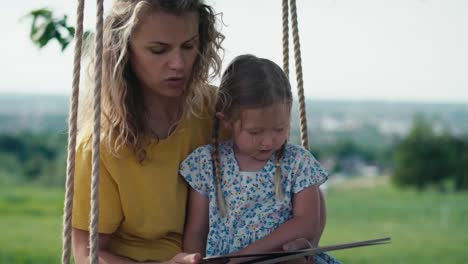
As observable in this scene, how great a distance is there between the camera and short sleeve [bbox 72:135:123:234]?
2.08 metres

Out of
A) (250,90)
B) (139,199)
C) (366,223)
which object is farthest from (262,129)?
(366,223)

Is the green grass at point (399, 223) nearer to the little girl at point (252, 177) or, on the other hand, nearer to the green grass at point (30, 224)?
the green grass at point (30, 224)

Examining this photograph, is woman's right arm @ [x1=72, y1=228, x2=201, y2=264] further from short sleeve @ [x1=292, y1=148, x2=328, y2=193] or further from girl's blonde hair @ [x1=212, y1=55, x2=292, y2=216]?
short sleeve @ [x1=292, y1=148, x2=328, y2=193]

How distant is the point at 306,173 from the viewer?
2086mm

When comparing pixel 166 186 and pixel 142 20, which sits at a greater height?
pixel 142 20

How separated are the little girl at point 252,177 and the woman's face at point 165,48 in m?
0.12

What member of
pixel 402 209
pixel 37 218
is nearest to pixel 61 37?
pixel 37 218

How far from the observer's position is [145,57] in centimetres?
205

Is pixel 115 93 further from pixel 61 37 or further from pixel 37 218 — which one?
pixel 37 218

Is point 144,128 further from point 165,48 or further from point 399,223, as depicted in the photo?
point 399,223

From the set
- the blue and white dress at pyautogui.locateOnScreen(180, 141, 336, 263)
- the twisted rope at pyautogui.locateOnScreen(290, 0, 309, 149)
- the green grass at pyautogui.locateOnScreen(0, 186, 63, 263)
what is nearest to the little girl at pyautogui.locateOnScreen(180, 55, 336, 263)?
the blue and white dress at pyautogui.locateOnScreen(180, 141, 336, 263)

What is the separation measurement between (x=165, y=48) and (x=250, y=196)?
1.33 feet

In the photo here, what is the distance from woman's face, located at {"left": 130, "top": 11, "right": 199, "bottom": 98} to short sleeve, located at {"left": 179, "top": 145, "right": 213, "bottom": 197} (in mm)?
176

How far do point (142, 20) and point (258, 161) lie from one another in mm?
436
